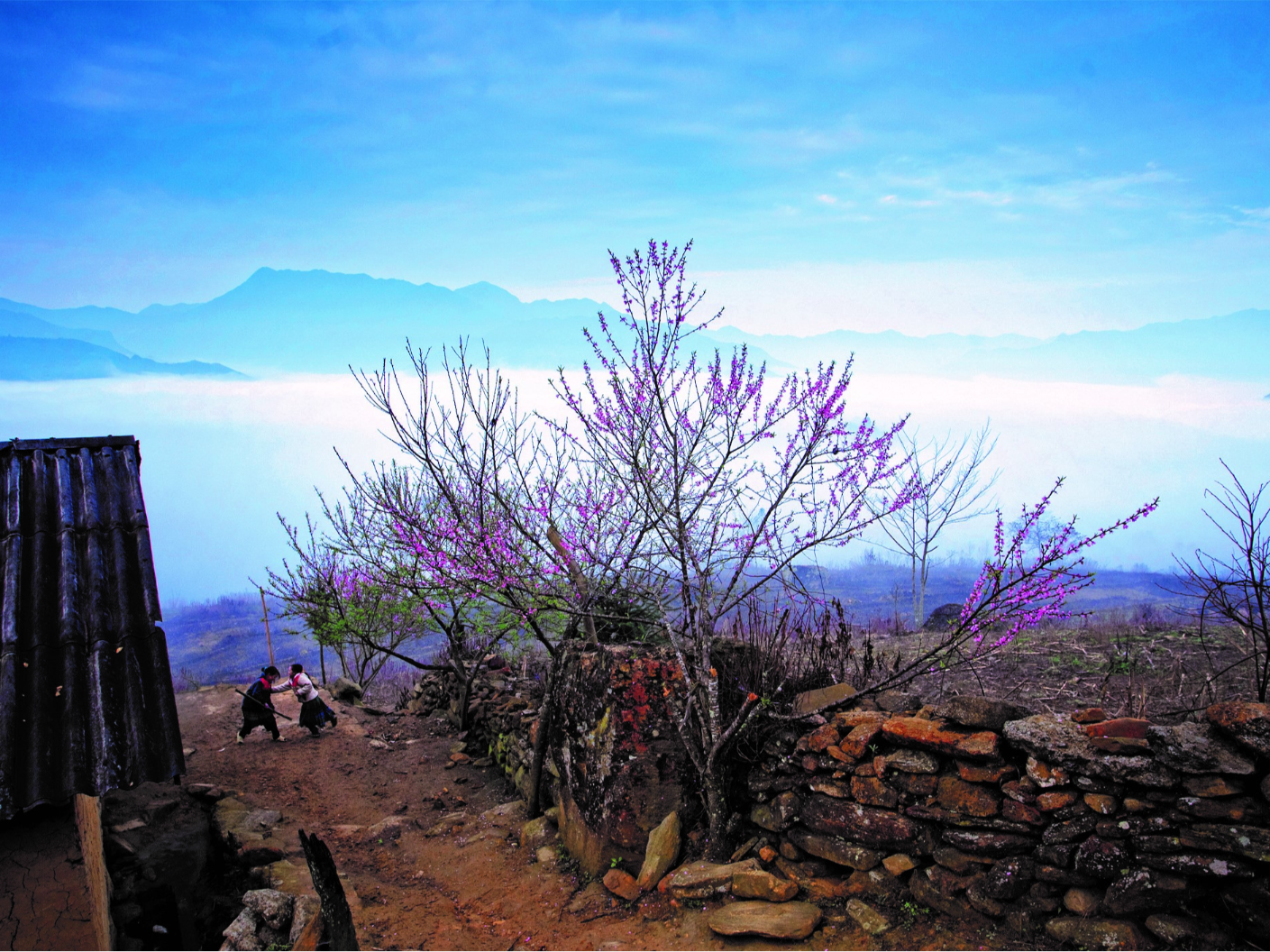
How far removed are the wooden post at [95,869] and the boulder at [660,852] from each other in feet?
12.4

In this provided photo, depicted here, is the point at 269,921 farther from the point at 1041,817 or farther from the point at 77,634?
the point at 1041,817

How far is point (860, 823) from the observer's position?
5238 millimetres

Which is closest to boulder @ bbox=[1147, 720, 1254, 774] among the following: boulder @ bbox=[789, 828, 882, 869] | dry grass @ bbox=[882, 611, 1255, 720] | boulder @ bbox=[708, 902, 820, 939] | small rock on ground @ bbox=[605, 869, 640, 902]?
dry grass @ bbox=[882, 611, 1255, 720]

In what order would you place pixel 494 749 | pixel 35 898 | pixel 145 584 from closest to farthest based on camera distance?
pixel 35 898, pixel 145 584, pixel 494 749

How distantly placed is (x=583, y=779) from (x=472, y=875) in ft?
4.82

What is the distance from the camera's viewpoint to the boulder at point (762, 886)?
532cm

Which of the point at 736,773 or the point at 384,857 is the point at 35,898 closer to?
the point at 384,857

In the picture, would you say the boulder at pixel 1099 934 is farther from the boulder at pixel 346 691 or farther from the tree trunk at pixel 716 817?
the boulder at pixel 346 691

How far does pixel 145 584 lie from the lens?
5.46m

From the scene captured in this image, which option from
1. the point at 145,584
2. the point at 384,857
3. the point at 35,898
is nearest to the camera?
the point at 35,898

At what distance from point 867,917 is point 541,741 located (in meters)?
3.89

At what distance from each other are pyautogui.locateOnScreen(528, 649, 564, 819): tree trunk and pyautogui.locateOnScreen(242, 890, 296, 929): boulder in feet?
8.58

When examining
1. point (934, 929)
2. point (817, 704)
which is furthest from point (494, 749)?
point (934, 929)

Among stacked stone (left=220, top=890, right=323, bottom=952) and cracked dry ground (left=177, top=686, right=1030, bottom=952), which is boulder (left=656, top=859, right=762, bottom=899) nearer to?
cracked dry ground (left=177, top=686, right=1030, bottom=952)
